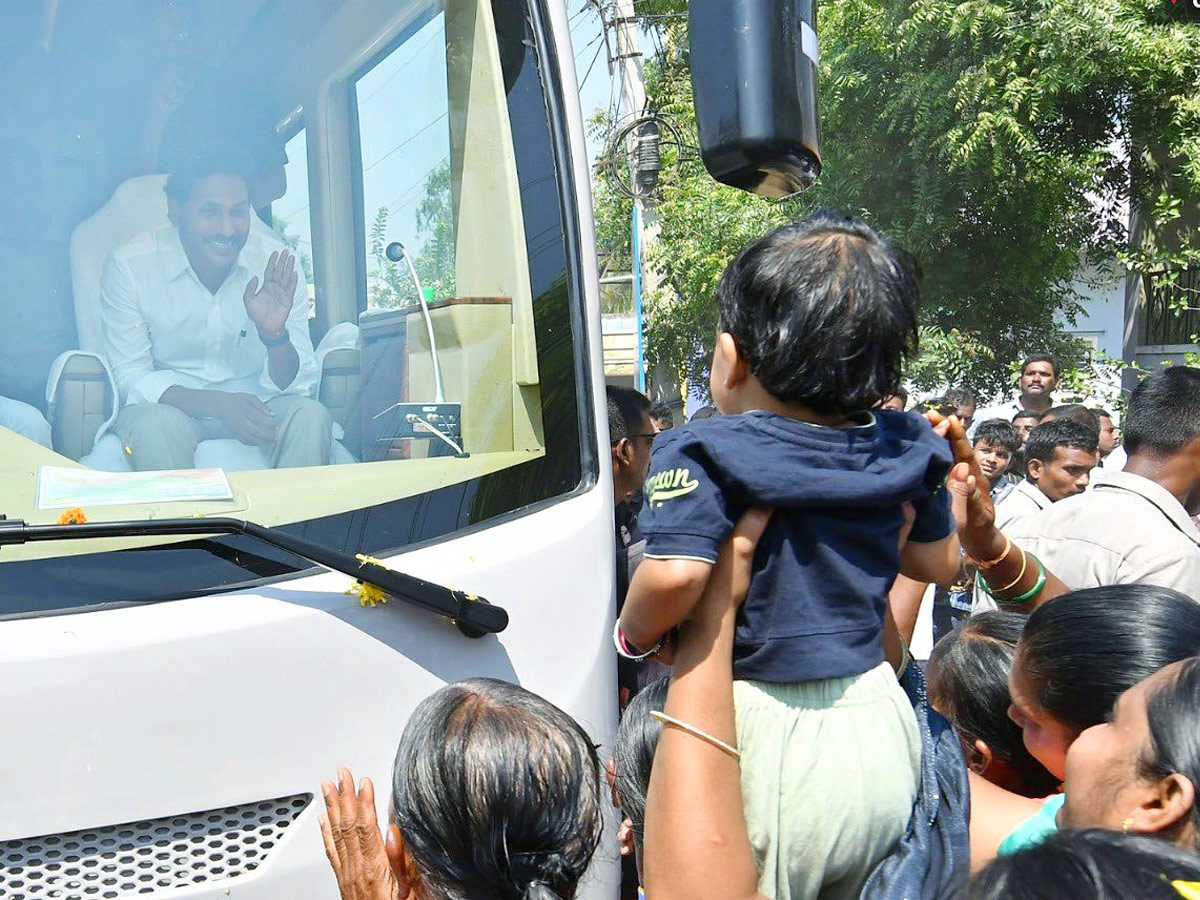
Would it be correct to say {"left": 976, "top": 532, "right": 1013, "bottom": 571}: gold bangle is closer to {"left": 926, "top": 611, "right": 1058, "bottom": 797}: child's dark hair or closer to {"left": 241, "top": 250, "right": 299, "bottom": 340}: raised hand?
{"left": 926, "top": 611, "right": 1058, "bottom": 797}: child's dark hair

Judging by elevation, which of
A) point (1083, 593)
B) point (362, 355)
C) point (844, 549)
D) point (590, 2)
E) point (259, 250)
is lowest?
point (1083, 593)

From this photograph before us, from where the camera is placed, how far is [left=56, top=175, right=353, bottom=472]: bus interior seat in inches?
92.8

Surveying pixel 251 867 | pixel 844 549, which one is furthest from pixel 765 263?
pixel 251 867

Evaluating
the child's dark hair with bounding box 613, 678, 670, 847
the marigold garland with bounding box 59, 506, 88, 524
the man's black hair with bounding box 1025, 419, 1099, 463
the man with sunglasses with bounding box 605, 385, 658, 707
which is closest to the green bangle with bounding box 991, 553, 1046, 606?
the child's dark hair with bounding box 613, 678, 670, 847

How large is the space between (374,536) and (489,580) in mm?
234

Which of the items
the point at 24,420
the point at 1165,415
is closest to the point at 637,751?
the point at 24,420

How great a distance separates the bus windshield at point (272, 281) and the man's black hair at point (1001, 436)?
4401mm

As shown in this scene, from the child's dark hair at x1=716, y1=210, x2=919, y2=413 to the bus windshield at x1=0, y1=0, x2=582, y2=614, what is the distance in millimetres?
967

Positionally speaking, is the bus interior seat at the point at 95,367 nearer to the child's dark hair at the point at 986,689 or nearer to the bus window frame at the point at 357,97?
the bus window frame at the point at 357,97

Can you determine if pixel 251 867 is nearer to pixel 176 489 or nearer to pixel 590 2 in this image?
pixel 176 489

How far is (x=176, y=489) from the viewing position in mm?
2318

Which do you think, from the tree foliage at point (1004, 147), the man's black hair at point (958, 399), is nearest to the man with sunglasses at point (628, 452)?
the man's black hair at point (958, 399)

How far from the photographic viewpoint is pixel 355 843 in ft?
6.48

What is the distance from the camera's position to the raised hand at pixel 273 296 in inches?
102
